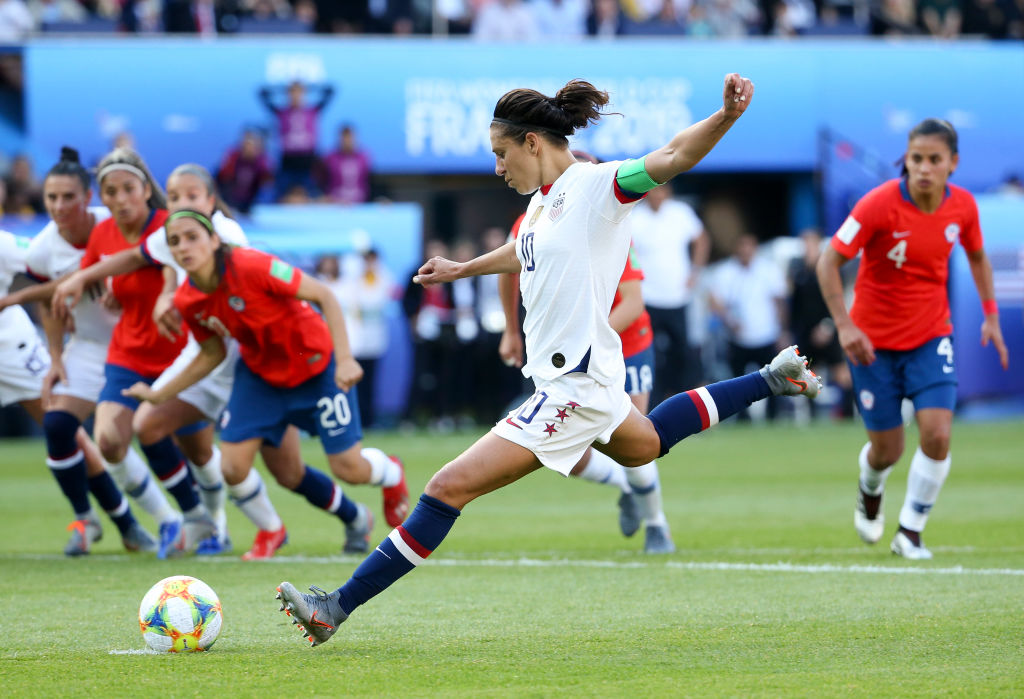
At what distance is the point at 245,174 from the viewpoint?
723 inches

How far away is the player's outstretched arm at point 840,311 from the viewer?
7500mm

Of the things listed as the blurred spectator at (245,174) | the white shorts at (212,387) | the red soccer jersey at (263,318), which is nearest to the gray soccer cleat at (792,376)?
the red soccer jersey at (263,318)

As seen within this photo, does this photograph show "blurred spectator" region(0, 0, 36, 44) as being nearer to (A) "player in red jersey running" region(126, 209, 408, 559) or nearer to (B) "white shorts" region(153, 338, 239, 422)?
(B) "white shorts" region(153, 338, 239, 422)

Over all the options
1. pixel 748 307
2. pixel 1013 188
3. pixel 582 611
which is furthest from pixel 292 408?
pixel 1013 188

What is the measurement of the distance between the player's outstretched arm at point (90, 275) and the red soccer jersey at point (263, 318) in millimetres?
519

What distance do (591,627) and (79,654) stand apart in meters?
1.87

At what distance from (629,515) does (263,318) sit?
2.44 metres

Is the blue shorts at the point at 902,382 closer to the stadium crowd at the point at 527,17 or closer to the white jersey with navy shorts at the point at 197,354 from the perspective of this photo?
the white jersey with navy shorts at the point at 197,354

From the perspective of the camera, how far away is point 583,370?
507 centimetres

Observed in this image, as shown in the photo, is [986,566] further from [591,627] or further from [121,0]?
[121,0]

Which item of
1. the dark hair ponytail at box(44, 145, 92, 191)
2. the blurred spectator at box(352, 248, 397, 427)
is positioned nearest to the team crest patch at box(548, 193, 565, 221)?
the dark hair ponytail at box(44, 145, 92, 191)

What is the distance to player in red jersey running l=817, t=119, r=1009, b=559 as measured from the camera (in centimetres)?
751

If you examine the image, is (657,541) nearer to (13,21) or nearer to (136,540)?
(136,540)

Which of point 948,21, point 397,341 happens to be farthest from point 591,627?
point 948,21
